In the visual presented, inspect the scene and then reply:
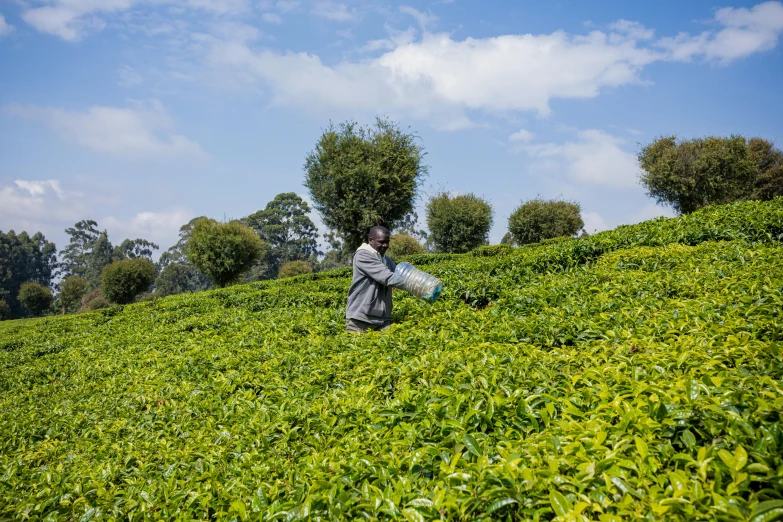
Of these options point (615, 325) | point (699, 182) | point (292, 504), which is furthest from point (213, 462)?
point (699, 182)

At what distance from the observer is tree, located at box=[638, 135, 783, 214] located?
3142 centimetres

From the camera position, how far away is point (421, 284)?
5.74 meters

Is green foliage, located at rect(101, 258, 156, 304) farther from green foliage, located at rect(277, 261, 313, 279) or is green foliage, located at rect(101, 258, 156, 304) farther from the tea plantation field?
the tea plantation field

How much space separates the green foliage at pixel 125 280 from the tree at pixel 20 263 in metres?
35.1

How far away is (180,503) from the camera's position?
9.04 feet

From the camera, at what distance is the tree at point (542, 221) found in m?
39.9

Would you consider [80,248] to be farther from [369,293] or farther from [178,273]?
[369,293]

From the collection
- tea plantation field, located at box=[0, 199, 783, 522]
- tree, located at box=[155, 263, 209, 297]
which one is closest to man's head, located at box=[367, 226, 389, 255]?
tea plantation field, located at box=[0, 199, 783, 522]

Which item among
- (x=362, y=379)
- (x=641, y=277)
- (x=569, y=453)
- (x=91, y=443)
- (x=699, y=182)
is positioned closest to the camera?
(x=569, y=453)

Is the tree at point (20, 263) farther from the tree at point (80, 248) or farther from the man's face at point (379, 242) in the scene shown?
the man's face at point (379, 242)

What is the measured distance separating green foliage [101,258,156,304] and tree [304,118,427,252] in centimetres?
1839

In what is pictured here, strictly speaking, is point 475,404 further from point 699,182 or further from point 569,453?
point 699,182

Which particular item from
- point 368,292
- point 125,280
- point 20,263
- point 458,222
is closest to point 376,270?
point 368,292

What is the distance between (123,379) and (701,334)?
6684mm
